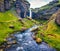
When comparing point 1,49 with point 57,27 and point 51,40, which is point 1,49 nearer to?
point 51,40

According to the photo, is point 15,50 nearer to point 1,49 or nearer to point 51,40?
point 1,49

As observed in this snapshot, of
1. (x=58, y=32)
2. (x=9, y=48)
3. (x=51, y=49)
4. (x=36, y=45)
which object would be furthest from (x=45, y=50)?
(x=58, y=32)

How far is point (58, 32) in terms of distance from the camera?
440ft

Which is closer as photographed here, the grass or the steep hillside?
the grass

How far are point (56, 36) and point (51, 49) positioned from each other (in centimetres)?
2320

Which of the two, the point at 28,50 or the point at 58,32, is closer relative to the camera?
the point at 28,50

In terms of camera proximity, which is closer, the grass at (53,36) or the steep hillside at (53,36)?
the grass at (53,36)

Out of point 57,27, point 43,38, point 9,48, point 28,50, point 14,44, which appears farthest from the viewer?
point 57,27

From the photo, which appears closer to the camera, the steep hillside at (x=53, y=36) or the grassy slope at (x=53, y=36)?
the grassy slope at (x=53, y=36)

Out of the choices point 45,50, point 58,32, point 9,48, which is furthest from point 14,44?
point 58,32

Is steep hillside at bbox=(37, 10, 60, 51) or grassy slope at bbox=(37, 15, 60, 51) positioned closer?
grassy slope at bbox=(37, 15, 60, 51)

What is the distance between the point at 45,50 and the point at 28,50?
10.9m

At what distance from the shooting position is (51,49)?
10738 centimetres

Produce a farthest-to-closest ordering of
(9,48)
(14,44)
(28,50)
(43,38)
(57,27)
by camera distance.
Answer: (57,27) < (43,38) < (14,44) < (9,48) < (28,50)
